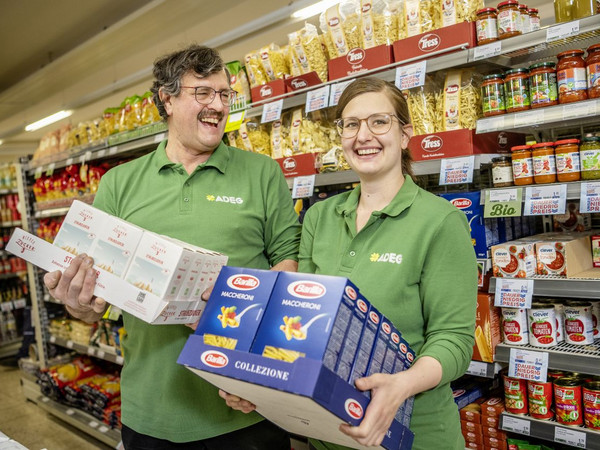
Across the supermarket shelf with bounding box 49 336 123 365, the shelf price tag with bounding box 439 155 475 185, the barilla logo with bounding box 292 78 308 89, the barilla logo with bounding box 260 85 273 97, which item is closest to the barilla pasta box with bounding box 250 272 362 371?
the shelf price tag with bounding box 439 155 475 185

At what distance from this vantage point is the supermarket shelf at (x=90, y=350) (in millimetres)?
3980

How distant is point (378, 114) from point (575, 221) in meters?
1.69

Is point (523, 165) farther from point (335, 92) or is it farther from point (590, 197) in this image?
point (335, 92)

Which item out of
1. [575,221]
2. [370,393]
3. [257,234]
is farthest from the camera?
[575,221]

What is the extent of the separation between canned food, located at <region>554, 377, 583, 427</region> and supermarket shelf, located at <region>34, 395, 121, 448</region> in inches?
116

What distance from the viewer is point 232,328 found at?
3.84 ft

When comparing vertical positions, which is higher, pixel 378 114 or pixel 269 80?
pixel 269 80

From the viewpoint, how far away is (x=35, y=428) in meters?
4.52

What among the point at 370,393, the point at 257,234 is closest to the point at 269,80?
the point at 257,234

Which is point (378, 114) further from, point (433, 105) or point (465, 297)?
point (433, 105)

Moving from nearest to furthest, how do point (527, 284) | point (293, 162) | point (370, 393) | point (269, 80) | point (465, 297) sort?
point (370, 393) → point (465, 297) → point (527, 284) → point (293, 162) → point (269, 80)

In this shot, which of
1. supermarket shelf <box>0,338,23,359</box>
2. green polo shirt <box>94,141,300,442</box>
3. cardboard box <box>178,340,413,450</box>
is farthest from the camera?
supermarket shelf <box>0,338,23,359</box>

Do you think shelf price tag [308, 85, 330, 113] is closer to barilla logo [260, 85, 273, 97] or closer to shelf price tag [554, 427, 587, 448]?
barilla logo [260, 85, 273, 97]

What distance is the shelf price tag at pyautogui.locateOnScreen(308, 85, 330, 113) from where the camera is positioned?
2650mm
